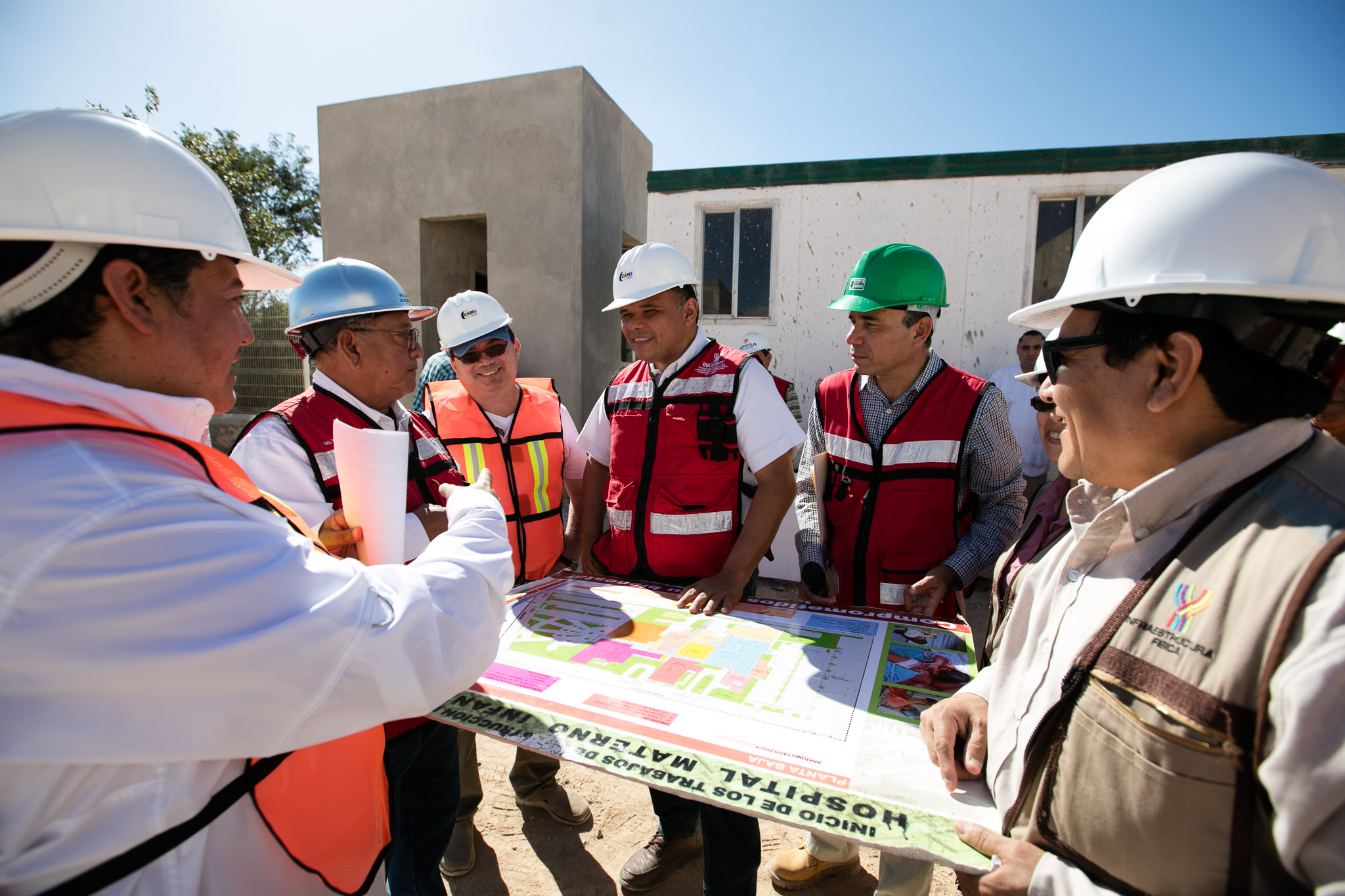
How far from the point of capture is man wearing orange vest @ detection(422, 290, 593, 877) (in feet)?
10.4

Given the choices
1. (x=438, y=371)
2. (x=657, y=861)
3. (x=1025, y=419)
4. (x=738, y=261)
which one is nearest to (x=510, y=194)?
(x=738, y=261)

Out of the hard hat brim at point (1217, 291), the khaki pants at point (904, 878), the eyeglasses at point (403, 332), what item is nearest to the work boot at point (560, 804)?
the khaki pants at point (904, 878)

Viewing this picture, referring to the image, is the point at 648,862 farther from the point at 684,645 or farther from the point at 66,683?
the point at 66,683

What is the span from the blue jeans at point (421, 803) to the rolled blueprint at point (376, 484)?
36.5 inches

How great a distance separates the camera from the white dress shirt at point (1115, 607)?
765mm

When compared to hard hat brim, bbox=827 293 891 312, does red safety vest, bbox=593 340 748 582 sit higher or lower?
lower

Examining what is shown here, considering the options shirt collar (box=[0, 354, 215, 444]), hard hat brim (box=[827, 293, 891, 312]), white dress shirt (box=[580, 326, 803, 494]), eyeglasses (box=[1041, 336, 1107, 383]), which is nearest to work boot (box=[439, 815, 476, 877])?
white dress shirt (box=[580, 326, 803, 494])

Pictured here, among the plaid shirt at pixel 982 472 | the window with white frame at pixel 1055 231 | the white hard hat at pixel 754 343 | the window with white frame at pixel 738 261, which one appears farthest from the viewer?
the window with white frame at pixel 738 261

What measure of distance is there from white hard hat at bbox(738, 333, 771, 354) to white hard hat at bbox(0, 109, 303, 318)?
5779mm

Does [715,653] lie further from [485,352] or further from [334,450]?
[485,352]

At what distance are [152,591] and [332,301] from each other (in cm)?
167

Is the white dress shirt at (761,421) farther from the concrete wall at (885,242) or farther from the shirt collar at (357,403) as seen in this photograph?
the concrete wall at (885,242)

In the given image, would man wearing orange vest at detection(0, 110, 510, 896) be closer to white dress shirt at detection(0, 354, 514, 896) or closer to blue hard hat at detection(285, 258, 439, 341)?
white dress shirt at detection(0, 354, 514, 896)

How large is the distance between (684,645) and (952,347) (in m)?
5.90
